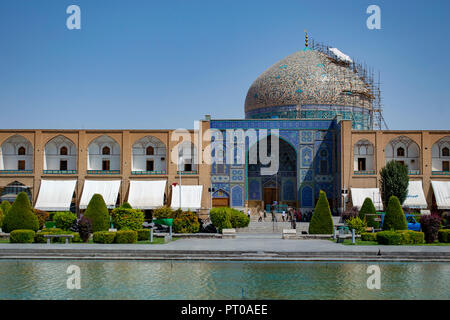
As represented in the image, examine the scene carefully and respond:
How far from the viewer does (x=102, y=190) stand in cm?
3281

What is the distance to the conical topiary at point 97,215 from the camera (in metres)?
21.5

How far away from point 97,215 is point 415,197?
1864 cm

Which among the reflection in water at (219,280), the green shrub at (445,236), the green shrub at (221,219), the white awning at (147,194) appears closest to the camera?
the reflection in water at (219,280)

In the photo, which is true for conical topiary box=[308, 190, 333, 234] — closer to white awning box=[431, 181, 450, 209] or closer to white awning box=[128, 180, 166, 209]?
white awning box=[431, 181, 450, 209]

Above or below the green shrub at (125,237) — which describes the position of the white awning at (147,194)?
above

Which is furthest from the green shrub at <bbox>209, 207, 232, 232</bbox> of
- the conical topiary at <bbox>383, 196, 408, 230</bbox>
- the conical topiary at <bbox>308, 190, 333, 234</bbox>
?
the conical topiary at <bbox>383, 196, 408, 230</bbox>

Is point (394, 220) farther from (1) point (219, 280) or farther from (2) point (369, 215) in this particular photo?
(1) point (219, 280)

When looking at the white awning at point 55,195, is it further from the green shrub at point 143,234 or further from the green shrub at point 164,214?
the green shrub at point 143,234

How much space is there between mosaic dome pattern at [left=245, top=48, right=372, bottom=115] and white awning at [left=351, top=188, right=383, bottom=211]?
6.75 m

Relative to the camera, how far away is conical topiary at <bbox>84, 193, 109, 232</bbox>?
2147 centimetres

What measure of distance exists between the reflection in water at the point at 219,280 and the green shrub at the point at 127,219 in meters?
6.65

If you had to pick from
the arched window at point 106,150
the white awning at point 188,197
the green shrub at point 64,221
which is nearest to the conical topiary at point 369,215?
Answer: the white awning at point 188,197
